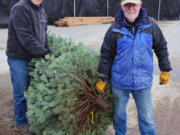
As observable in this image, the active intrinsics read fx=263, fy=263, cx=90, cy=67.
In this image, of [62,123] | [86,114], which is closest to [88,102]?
[86,114]

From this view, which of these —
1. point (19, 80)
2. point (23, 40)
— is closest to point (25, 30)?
point (23, 40)

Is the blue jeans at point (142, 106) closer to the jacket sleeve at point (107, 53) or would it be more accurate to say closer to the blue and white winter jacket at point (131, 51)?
the blue and white winter jacket at point (131, 51)

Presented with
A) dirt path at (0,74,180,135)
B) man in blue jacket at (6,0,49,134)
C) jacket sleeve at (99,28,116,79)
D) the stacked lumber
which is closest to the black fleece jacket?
man in blue jacket at (6,0,49,134)

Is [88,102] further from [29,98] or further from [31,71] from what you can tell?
[31,71]

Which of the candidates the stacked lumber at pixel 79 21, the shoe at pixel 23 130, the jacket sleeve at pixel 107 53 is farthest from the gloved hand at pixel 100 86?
the stacked lumber at pixel 79 21

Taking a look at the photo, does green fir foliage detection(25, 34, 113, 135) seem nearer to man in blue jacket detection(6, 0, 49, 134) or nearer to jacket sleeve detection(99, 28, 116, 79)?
jacket sleeve detection(99, 28, 116, 79)

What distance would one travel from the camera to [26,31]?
3014 mm

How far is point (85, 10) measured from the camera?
651 inches

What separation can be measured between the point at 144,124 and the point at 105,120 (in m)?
0.44

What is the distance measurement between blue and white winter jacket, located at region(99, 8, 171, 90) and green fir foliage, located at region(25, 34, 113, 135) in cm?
19

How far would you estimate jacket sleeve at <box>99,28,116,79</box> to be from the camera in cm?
280

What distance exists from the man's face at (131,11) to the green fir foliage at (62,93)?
0.61 metres

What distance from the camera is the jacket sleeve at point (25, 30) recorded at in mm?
2992

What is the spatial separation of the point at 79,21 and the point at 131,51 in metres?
12.8
